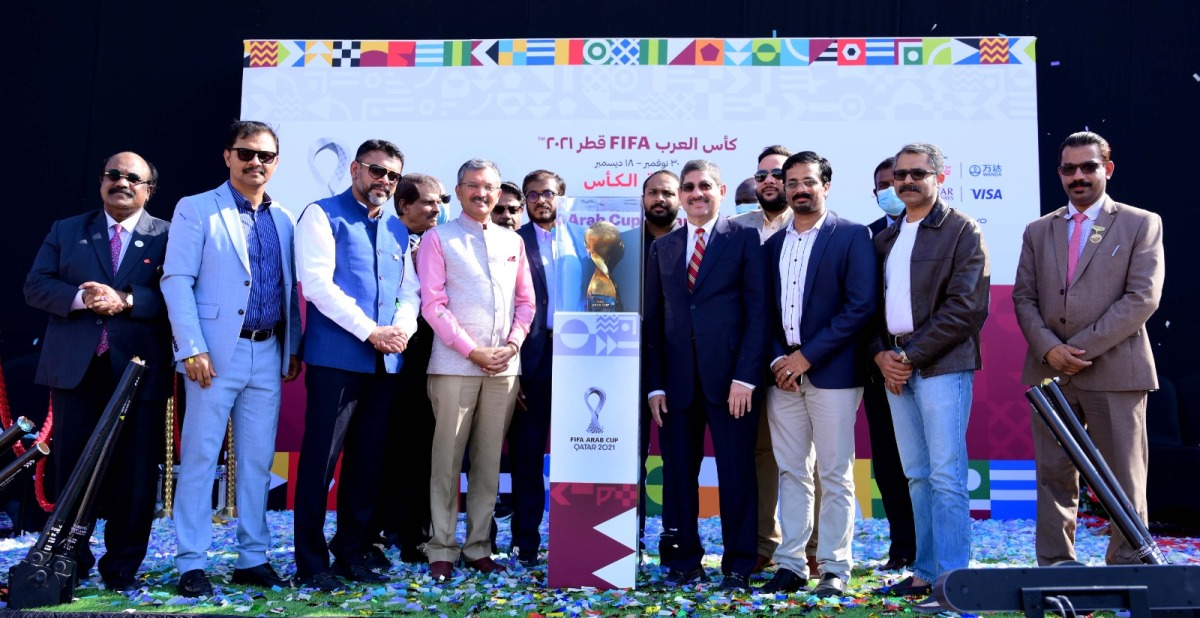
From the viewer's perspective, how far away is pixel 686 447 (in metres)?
3.70

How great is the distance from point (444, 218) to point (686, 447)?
1.84 metres

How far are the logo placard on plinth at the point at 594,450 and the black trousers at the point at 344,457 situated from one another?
29.9 inches

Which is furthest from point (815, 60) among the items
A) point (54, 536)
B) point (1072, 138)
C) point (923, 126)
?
point (54, 536)

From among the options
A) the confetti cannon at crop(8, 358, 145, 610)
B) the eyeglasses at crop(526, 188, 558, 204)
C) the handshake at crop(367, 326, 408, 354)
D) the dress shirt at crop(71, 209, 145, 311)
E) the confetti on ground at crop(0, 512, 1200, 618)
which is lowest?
the confetti on ground at crop(0, 512, 1200, 618)

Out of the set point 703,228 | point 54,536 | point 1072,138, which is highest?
point 1072,138

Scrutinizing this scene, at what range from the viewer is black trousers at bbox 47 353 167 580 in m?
3.50

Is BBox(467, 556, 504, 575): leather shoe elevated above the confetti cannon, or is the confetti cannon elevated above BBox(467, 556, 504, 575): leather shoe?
the confetti cannon

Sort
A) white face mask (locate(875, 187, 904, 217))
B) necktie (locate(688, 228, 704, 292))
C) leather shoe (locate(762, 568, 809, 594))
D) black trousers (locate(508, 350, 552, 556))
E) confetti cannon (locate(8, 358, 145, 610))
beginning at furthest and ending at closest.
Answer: white face mask (locate(875, 187, 904, 217)), black trousers (locate(508, 350, 552, 556)), necktie (locate(688, 228, 704, 292)), leather shoe (locate(762, 568, 809, 594)), confetti cannon (locate(8, 358, 145, 610))

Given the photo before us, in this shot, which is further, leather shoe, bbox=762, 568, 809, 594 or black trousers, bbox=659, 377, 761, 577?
black trousers, bbox=659, 377, 761, 577

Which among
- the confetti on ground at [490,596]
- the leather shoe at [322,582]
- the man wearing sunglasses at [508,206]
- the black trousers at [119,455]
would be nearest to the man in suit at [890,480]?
the confetti on ground at [490,596]

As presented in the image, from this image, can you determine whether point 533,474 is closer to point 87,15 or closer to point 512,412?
point 512,412

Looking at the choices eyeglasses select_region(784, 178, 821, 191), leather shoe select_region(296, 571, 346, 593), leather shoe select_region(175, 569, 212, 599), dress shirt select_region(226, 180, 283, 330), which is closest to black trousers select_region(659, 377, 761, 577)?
eyeglasses select_region(784, 178, 821, 191)

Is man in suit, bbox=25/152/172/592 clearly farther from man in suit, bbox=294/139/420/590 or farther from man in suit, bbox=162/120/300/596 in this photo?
man in suit, bbox=294/139/420/590

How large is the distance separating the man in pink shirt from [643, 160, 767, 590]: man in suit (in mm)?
636
